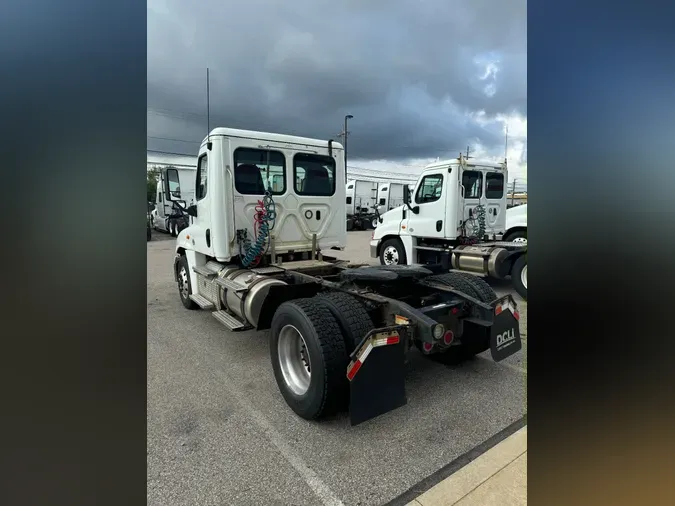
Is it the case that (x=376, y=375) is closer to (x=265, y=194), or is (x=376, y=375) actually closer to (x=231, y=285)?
(x=231, y=285)

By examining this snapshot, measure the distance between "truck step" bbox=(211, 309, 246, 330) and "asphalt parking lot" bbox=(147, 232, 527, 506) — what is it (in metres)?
0.42

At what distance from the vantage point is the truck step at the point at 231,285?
14.5 ft

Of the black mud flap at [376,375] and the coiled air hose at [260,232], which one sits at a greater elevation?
the coiled air hose at [260,232]

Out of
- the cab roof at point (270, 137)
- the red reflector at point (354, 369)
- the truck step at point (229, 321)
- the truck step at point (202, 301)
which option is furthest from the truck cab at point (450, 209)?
the red reflector at point (354, 369)

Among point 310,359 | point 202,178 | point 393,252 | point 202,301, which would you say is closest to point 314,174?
point 202,178

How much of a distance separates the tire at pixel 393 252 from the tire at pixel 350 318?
21.4 ft

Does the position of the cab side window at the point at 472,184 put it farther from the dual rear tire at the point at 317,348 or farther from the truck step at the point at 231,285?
the dual rear tire at the point at 317,348

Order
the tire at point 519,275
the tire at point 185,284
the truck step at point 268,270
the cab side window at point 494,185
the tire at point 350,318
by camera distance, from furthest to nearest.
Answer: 1. the cab side window at point 494,185
2. the tire at point 519,275
3. the tire at point 185,284
4. the truck step at point 268,270
5. the tire at point 350,318

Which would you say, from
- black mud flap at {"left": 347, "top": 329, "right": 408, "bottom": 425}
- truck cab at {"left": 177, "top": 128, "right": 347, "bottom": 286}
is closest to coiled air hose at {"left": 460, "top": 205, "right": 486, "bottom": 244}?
truck cab at {"left": 177, "top": 128, "right": 347, "bottom": 286}

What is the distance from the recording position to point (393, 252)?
1023 cm

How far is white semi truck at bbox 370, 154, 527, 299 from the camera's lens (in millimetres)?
7953
